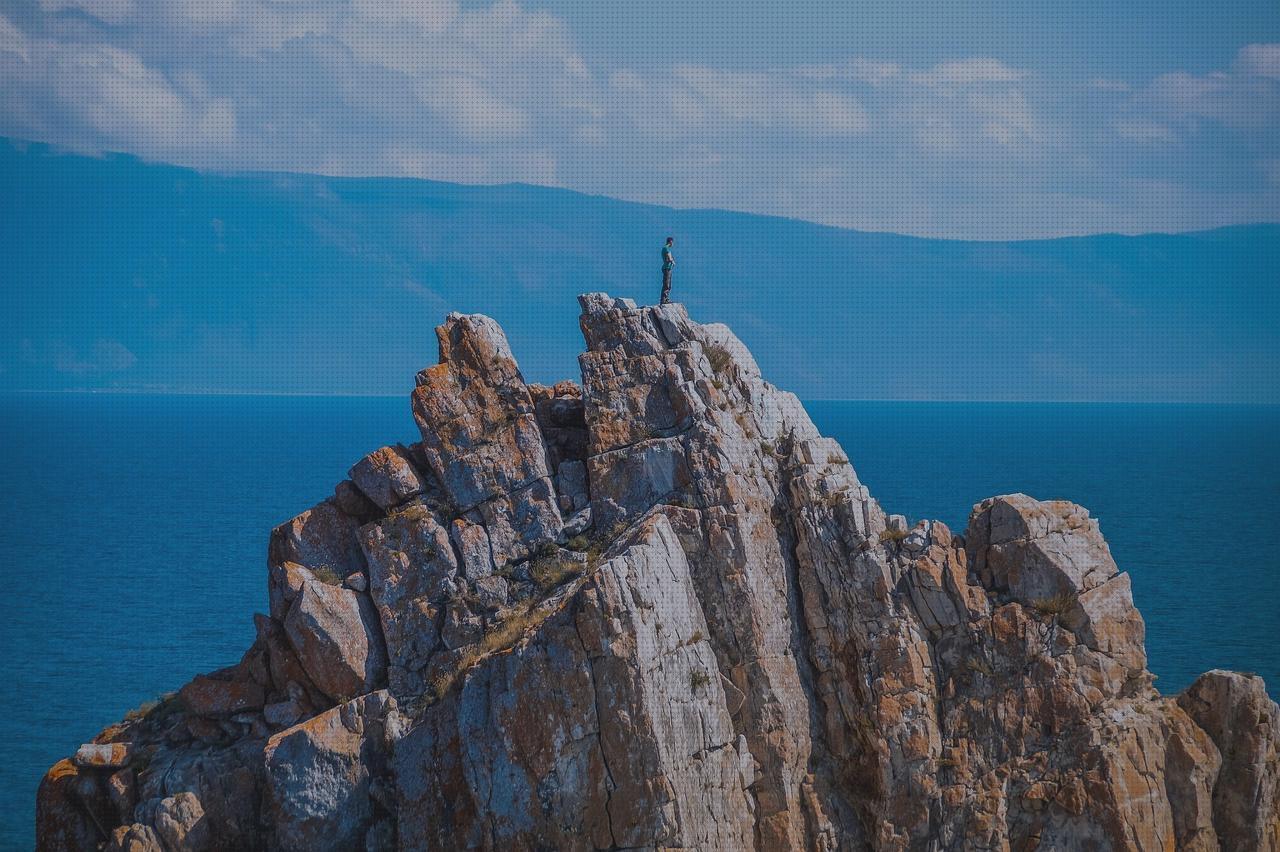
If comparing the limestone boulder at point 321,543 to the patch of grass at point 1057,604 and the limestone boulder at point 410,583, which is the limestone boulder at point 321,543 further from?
the patch of grass at point 1057,604

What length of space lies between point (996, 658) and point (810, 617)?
16.9 ft

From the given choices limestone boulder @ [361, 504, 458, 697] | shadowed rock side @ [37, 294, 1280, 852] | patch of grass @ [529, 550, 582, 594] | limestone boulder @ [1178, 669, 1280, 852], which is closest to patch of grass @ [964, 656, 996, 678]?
shadowed rock side @ [37, 294, 1280, 852]

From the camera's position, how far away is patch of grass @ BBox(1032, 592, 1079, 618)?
33.9 m

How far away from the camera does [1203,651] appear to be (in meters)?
61.6

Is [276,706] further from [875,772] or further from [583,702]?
[875,772]

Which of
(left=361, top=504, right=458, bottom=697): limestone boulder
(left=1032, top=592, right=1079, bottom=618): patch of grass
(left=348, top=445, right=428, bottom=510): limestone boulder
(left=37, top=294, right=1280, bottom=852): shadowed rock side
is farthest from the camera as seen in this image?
(left=348, top=445, right=428, bottom=510): limestone boulder

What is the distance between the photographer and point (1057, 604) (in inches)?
1341

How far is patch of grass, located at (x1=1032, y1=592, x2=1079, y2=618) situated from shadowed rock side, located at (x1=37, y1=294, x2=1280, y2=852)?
0.06 meters

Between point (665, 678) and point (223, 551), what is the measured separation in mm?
73167

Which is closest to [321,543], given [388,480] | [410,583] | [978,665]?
[388,480]

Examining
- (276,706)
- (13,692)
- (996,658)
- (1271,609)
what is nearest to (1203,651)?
(1271,609)

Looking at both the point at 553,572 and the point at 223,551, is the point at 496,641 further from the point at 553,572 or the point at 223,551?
the point at 223,551

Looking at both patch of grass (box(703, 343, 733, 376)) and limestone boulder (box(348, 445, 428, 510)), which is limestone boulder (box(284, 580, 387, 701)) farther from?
patch of grass (box(703, 343, 733, 376))

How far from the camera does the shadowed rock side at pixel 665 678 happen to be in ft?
106
